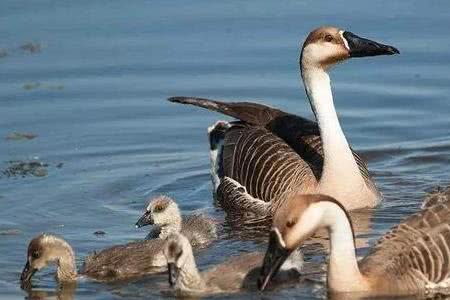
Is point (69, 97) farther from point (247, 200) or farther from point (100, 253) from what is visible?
point (100, 253)

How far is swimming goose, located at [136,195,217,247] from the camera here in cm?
1362

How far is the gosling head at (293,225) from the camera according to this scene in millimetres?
11438

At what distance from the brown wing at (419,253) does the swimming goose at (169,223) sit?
6.55 feet

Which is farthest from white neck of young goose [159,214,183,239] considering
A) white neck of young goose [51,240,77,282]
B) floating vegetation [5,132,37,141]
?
floating vegetation [5,132,37,141]

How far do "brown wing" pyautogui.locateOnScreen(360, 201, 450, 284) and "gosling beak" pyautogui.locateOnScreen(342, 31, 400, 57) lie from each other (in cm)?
284

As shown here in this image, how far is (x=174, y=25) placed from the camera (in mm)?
19562

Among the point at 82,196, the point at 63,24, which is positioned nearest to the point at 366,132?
the point at 82,196

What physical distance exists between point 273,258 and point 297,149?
14.1ft

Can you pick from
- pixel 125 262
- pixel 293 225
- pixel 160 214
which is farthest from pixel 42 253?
pixel 293 225

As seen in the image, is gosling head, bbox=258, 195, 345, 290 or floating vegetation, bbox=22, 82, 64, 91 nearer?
gosling head, bbox=258, 195, 345, 290

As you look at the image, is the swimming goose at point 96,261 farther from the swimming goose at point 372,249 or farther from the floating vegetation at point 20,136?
the floating vegetation at point 20,136

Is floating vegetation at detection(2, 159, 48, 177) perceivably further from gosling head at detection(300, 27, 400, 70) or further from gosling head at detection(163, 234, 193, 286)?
gosling head at detection(163, 234, 193, 286)

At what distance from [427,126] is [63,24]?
5.28 m

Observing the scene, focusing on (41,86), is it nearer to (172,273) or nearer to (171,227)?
(171,227)
